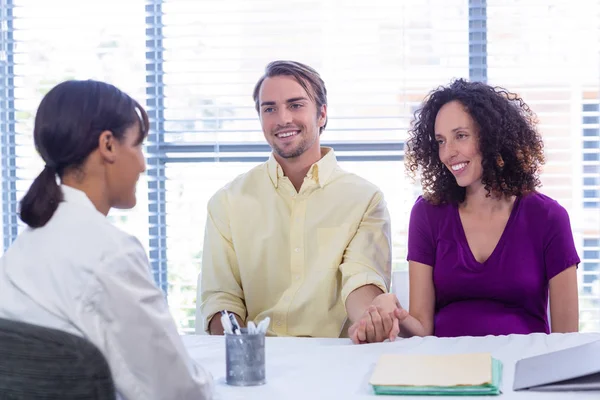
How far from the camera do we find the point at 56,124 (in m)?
1.26

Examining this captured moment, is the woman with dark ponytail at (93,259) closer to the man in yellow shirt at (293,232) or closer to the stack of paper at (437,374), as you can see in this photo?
the stack of paper at (437,374)

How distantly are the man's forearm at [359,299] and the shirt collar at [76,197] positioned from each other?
110cm

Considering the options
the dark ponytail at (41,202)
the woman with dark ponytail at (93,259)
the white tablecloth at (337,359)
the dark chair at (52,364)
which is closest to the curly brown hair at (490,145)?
the white tablecloth at (337,359)

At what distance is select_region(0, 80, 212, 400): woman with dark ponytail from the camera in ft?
Result: 3.78

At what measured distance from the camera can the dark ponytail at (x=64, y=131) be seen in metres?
1.25

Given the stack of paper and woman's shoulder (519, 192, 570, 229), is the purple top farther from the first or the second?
the stack of paper

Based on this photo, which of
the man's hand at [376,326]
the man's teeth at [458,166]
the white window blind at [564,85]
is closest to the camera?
the man's hand at [376,326]

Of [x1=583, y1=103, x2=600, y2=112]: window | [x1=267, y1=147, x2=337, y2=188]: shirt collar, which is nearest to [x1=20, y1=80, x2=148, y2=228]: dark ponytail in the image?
[x1=267, y1=147, x2=337, y2=188]: shirt collar

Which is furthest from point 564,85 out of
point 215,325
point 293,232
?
point 215,325

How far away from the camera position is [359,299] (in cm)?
222

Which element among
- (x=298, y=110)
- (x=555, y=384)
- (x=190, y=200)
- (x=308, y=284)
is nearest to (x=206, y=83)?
(x=190, y=200)

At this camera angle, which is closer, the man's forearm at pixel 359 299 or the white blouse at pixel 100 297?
the white blouse at pixel 100 297

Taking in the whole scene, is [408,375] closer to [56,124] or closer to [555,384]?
[555,384]

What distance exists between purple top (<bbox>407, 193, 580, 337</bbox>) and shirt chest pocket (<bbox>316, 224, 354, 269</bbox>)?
0.23 meters
